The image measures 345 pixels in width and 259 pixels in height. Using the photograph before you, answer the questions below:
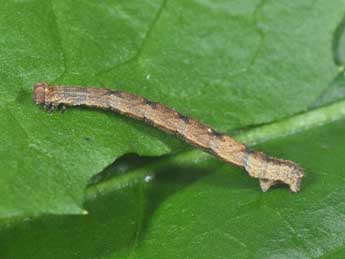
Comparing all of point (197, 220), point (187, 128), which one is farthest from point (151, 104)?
point (197, 220)

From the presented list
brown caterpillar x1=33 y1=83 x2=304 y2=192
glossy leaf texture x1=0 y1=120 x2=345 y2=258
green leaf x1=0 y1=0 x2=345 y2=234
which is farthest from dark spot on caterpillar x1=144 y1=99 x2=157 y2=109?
glossy leaf texture x1=0 y1=120 x2=345 y2=258

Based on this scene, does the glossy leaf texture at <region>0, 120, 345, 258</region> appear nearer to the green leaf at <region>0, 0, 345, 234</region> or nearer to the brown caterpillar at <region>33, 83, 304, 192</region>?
the brown caterpillar at <region>33, 83, 304, 192</region>

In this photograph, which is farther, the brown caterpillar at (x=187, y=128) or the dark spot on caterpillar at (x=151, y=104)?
the dark spot on caterpillar at (x=151, y=104)

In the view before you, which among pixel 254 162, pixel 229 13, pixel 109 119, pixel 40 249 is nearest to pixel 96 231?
pixel 40 249

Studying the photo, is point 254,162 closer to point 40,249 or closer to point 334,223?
point 334,223

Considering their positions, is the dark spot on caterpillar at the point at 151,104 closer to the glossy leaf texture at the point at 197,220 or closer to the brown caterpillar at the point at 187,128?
the brown caterpillar at the point at 187,128

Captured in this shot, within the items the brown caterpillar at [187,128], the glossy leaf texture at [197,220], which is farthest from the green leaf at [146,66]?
the glossy leaf texture at [197,220]

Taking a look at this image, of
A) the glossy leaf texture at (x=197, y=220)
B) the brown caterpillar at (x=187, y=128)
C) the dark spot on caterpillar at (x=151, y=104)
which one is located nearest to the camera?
the glossy leaf texture at (x=197, y=220)
